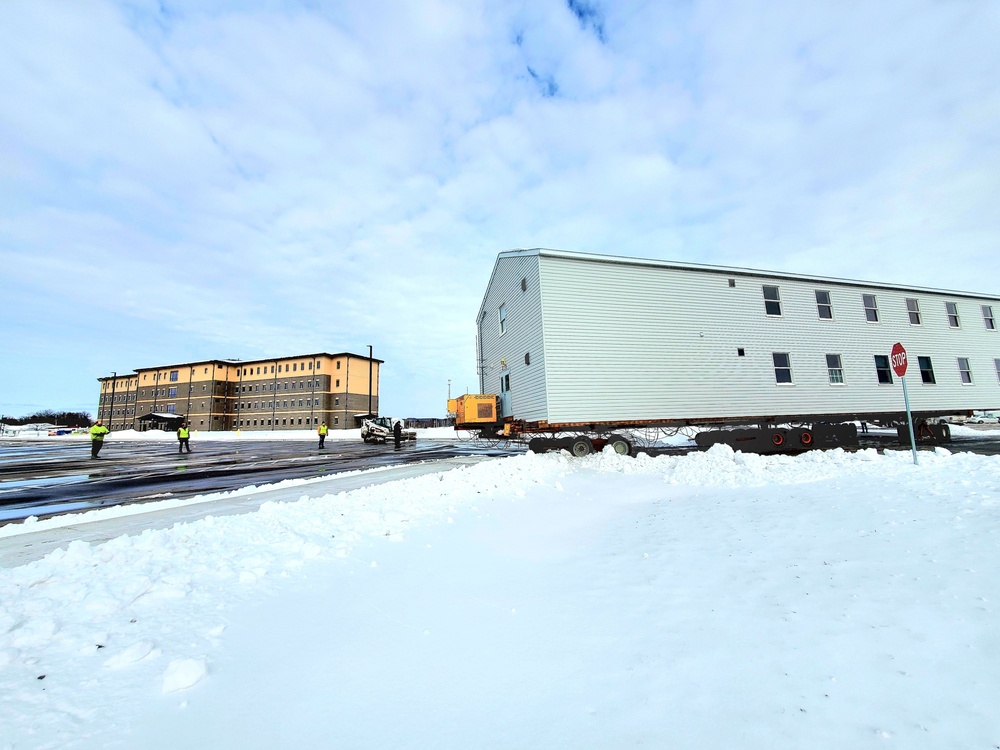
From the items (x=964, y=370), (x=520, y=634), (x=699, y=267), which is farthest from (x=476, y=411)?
(x=964, y=370)

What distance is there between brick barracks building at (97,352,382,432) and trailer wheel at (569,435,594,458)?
5881 cm

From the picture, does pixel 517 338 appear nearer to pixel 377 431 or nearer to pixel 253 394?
pixel 377 431

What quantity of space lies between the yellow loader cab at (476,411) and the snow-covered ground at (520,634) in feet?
39.9

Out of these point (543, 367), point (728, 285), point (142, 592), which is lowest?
point (142, 592)

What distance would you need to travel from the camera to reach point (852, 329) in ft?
61.3

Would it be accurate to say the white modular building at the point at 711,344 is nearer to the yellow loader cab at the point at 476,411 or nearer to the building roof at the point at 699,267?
the building roof at the point at 699,267

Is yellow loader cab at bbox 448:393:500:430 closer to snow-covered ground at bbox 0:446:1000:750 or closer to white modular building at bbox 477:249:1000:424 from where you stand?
white modular building at bbox 477:249:1000:424

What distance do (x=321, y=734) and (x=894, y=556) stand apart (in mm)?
5148

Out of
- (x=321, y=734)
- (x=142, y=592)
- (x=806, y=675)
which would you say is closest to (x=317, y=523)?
(x=142, y=592)

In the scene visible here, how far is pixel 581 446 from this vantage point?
15.4 m

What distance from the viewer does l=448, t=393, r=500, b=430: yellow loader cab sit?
60.0 ft

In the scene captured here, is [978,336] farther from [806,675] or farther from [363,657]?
[363,657]

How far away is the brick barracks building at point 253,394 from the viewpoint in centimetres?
7362

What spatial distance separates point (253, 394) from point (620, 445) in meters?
82.1
